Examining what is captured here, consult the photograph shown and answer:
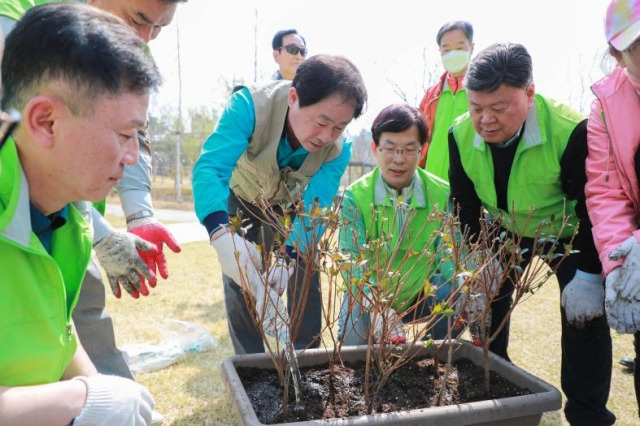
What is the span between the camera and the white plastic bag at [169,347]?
9.34 ft

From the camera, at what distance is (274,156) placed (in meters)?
2.36

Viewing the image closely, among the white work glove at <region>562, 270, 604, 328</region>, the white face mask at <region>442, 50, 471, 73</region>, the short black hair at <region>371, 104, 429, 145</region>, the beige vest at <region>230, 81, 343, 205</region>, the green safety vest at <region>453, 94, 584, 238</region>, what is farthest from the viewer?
the white face mask at <region>442, 50, 471, 73</region>

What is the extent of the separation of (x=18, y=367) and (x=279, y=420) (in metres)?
0.75

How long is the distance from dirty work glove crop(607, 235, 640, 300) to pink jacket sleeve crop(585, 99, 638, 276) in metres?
0.03

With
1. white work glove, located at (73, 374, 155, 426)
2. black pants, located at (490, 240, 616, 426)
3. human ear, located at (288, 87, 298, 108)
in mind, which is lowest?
black pants, located at (490, 240, 616, 426)

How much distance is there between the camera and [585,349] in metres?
2.06

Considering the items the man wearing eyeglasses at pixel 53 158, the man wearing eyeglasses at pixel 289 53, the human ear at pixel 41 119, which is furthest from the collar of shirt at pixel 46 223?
the man wearing eyeglasses at pixel 289 53

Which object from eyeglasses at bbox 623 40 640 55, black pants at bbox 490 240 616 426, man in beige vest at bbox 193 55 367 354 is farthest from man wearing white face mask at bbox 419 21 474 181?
eyeglasses at bbox 623 40 640 55

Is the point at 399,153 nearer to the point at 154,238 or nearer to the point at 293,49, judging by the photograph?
the point at 154,238

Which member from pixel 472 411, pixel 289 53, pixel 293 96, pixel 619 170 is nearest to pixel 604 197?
pixel 619 170

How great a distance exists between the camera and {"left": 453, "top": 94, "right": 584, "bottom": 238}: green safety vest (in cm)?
215

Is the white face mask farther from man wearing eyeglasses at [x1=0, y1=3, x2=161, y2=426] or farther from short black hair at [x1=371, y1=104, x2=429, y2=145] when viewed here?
man wearing eyeglasses at [x1=0, y1=3, x2=161, y2=426]

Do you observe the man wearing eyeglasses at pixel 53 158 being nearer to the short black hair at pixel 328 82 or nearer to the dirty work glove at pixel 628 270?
the short black hair at pixel 328 82

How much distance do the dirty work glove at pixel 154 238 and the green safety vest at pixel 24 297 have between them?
0.65 metres
